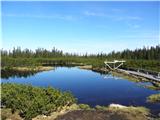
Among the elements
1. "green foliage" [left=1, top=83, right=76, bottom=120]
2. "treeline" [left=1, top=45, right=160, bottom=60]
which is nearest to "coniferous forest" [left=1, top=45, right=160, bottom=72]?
"treeline" [left=1, top=45, right=160, bottom=60]

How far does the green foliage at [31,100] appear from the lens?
19688 mm

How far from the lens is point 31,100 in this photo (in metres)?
20.3

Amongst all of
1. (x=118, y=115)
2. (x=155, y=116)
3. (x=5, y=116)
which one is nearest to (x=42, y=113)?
(x=5, y=116)

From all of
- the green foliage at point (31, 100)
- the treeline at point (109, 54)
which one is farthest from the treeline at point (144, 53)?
the green foliage at point (31, 100)

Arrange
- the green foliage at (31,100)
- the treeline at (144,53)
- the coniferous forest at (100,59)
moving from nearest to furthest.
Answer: the green foliage at (31,100), the coniferous forest at (100,59), the treeline at (144,53)

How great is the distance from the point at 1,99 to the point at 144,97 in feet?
53.2

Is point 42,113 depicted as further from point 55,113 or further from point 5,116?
point 5,116

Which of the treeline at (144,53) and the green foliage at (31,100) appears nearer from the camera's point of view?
the green foliage at (31,100)

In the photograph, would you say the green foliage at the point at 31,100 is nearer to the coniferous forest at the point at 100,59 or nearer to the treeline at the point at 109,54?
the coniferous forest at the point at 100,59

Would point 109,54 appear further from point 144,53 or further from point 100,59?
point 144,53

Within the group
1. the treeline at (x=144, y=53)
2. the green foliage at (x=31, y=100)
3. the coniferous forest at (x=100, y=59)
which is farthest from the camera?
the treeline at (x=144, y=53)

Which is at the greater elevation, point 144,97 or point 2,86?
point 2,86

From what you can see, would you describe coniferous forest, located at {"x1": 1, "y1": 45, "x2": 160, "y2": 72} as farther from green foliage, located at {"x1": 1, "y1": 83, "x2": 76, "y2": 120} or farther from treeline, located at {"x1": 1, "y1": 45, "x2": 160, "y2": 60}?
green foliage, located at {"x1": 1, "y1": 83, "x2": 76, "y2": 120}

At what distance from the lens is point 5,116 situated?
19.1m
